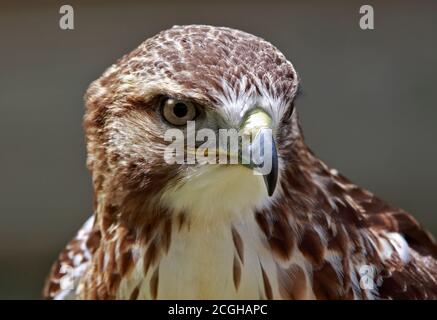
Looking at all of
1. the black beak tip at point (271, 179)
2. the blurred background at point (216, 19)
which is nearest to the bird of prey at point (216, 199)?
the black beak tip at point (271, 179)

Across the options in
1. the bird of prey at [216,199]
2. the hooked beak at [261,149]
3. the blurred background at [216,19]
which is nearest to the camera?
the hooked beak at [261,149]

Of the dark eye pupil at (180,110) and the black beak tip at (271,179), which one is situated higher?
the dark eye pupil at (180,110)

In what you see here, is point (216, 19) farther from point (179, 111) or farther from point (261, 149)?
point (261, 149)

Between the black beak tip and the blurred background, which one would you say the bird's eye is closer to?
the black beak tip

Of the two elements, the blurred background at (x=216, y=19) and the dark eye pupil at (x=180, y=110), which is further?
the blurred background at (x=216, y=19)

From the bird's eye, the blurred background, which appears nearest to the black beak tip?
the bird's eye

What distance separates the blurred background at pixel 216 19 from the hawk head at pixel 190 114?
231cm

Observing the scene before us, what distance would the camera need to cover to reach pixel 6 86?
4.62 meters

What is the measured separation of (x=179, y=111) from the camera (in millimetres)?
1914

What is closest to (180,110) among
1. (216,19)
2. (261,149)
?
(261,149)

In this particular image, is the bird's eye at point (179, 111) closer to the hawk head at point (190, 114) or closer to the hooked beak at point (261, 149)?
the hawk head at point (190, 114)

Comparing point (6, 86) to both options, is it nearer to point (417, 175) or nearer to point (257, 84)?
point (417, 175)

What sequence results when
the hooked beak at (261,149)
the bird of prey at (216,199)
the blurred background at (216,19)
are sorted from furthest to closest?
the blurred background at (216,19) → the bird of prey at (216,199) → the hooked beak at (261,149)

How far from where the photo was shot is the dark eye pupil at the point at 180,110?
6.25 ft
